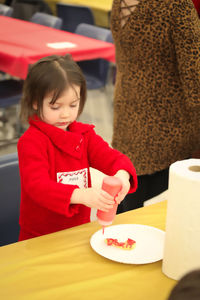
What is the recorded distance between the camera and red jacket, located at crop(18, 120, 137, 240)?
4.33ft

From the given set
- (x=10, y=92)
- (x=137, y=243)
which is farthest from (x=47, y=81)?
(x=10, y=92)

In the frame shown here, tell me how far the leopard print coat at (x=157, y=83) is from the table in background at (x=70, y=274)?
82 centimetres

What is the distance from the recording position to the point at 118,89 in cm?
209

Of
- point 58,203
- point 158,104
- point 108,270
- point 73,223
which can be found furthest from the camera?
point 158,104

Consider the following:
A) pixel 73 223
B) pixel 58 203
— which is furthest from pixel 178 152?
pixel 58 203

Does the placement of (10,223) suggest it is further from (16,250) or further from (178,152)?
(178,152)

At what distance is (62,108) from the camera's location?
140 cm

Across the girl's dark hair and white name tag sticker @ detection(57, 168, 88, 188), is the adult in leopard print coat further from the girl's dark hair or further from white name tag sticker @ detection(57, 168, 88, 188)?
white name tag sticker @ detection(57, 168, 88, 188)

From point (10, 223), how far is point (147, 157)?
2.34ft

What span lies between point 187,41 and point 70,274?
101 cm

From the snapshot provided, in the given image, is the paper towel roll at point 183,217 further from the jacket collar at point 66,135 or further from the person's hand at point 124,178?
the jacket collar at point 66,135

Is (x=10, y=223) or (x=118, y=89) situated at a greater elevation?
(x=118, y=89)

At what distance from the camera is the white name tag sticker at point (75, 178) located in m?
1.47

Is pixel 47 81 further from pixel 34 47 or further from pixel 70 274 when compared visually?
pixel 34 47
